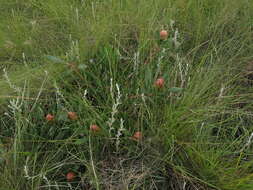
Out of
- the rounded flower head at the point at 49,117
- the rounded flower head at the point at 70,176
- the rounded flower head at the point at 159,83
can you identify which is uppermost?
the rounded flower head at the point at 159,83

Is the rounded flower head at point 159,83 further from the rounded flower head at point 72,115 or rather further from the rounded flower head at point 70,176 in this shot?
the rounded flower head at point 70,176

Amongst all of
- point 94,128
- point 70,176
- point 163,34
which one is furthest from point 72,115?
point 163,34

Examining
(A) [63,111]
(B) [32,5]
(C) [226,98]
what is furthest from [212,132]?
(B) [32,5]

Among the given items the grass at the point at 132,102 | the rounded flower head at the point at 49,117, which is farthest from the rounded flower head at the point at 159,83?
the rounded flower head at the point at 49,117

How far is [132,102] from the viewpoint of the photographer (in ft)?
3.67

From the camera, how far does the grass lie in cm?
97

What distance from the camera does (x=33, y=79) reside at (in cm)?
129

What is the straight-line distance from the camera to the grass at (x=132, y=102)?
0.97 metres

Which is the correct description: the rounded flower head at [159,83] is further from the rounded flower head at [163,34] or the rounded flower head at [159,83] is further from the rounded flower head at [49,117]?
the rounded flower head at [49,117]

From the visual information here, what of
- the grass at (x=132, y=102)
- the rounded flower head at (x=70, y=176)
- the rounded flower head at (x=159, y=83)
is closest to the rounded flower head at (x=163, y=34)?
the grass at (x=132, y=102)

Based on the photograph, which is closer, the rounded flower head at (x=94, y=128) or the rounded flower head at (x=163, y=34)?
the rounded flower head at (x=94, y=128)

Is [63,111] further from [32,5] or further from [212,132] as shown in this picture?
[32,5]

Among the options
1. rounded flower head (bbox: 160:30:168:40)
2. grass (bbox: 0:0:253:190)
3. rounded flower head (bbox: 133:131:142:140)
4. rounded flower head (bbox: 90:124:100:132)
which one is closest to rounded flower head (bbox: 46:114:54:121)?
grass (bbox: 0:0:253:190)

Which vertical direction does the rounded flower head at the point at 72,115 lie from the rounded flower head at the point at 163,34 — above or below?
below
